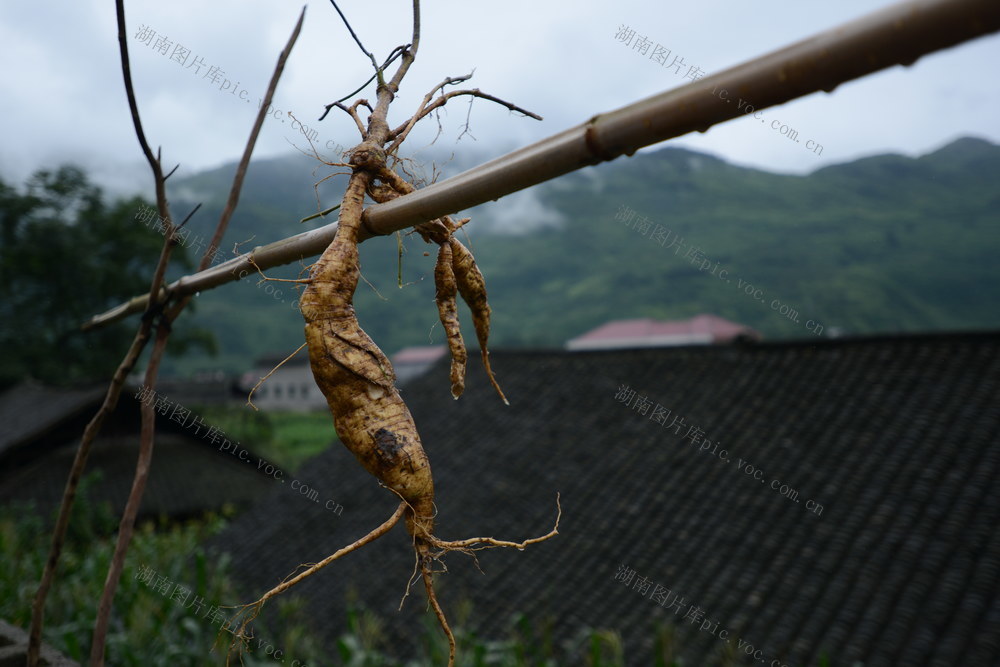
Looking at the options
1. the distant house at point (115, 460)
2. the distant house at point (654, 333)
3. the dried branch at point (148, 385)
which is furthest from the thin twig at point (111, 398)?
the distant house at point (654, 333)

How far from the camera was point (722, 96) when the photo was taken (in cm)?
69

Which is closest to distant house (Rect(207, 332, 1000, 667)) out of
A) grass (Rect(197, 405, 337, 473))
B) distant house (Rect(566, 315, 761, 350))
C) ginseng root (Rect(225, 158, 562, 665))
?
ginseng root (Rect(225, 158, 562, 665))

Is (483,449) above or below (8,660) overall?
below

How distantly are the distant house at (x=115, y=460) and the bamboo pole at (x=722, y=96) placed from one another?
1726 cm

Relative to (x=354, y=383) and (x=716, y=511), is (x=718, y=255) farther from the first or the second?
(x=354, y=383)

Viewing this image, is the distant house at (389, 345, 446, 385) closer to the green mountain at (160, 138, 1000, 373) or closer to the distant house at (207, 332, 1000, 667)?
the green mountain at (160, 138, 1000, 373)

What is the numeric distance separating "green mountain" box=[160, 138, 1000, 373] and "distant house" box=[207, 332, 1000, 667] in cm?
3309

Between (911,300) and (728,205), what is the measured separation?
29.4 metres

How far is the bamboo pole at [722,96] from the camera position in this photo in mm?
582

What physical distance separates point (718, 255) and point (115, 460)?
6269cm

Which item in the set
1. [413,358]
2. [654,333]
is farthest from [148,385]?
[413,358]

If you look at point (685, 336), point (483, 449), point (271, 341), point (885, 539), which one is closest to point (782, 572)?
point (885, 539)

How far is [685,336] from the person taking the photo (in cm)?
Result: 4559

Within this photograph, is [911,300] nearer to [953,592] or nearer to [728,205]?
[728,205]
